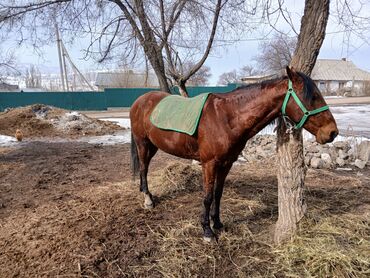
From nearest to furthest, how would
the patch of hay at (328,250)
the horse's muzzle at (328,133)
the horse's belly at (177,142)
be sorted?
the horse's muzzle at (328,133) < the patch of hay at (328,250) < the horse's belly at (177,142)

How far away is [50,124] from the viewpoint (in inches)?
531

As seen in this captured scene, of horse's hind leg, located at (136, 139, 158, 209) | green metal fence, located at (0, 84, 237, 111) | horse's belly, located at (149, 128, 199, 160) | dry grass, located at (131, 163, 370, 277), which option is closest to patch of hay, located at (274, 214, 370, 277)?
dry grass, located at (131, 163, 370, 277)

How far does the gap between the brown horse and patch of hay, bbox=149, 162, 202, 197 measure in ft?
3.93

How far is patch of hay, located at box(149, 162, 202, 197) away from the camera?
4.54m

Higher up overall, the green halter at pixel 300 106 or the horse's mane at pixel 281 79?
the horse's mane at pixel 281 79

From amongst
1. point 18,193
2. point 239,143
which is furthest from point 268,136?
point 18,193

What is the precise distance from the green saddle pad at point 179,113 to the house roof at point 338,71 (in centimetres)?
5660

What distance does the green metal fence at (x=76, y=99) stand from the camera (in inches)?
871

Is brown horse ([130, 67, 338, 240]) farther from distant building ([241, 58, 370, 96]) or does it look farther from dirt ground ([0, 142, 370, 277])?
distant building ([241, 58, 370, 96])

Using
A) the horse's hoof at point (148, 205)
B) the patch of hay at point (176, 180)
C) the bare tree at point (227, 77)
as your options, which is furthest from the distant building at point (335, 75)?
the horse's hoof at point (148, 205)

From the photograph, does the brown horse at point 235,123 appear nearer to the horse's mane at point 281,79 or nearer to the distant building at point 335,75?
the horse's mane at point 281,79

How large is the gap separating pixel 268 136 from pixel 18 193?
6.04 m

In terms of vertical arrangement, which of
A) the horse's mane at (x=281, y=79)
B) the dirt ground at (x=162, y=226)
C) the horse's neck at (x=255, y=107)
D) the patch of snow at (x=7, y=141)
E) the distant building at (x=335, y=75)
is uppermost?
the distant building at (x=335, y=75)

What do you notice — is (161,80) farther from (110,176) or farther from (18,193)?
(18,193)
